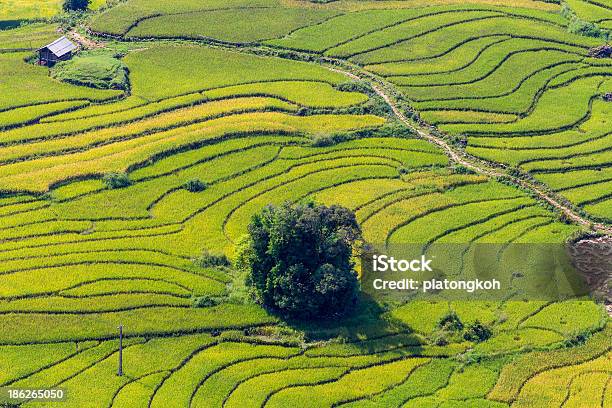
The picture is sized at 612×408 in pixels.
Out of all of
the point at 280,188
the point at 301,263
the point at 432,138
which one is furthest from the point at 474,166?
the point at 301,263

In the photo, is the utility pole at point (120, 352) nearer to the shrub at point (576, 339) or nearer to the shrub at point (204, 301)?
the shrub at point (204, 301)

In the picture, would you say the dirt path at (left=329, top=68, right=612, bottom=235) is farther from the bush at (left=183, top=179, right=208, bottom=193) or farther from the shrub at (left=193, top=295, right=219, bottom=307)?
the shrub at (left=193, top=295, right=219, bottom=307)

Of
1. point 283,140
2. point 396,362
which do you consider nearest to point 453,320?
point 396,362

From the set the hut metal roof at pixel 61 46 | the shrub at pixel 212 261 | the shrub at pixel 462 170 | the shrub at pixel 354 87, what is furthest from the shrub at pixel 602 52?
the shrub at pixel 212 261

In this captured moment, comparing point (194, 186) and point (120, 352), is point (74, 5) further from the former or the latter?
point (120, 352)

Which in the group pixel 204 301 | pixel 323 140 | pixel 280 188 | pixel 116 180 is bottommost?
pixel 204 301
